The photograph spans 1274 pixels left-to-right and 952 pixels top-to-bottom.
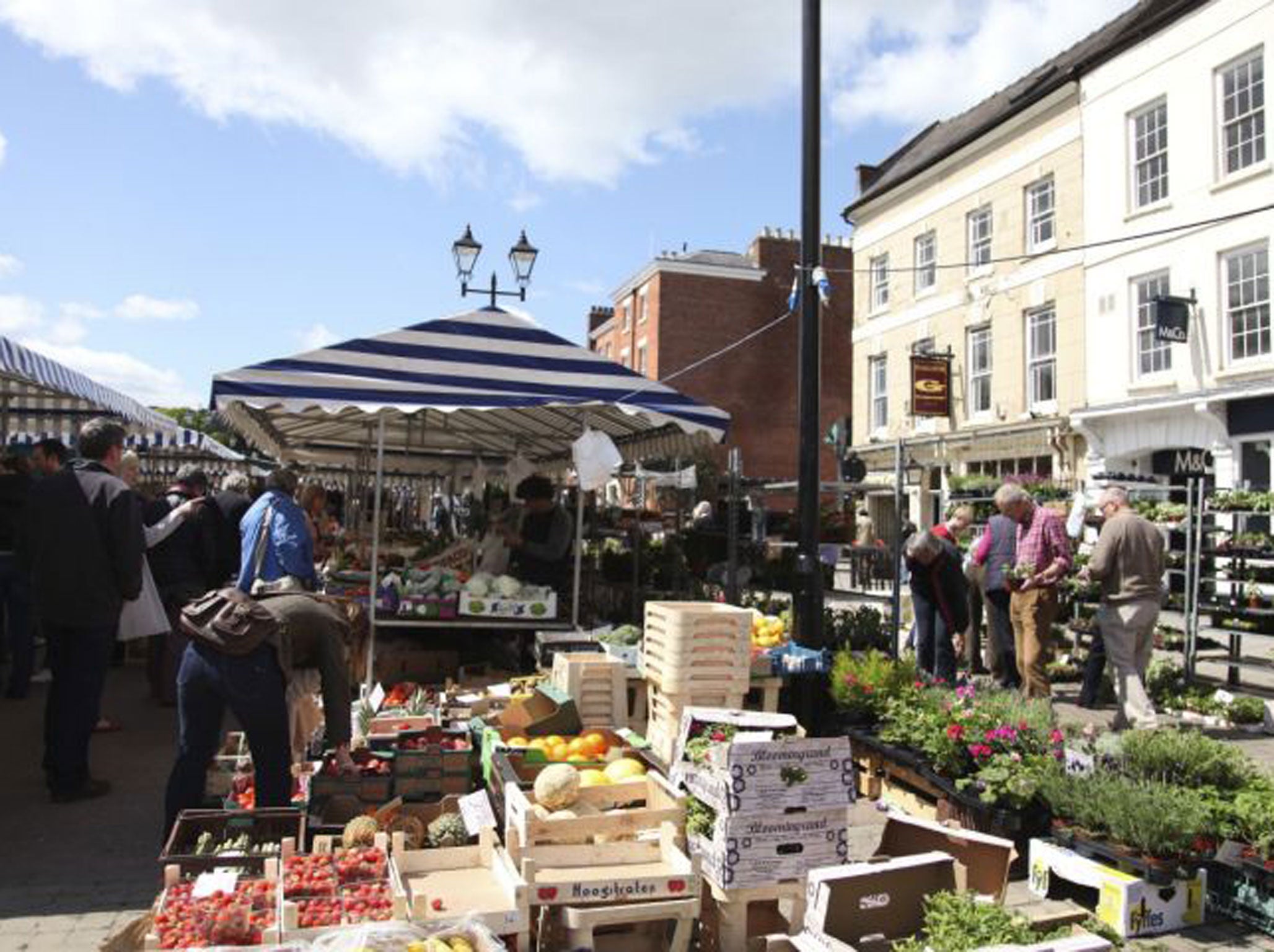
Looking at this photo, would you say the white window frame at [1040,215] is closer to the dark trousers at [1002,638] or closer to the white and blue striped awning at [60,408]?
the dark trousers at [1002,638]

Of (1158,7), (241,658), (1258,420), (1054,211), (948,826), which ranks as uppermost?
(1158,7)

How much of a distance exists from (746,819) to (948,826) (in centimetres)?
136

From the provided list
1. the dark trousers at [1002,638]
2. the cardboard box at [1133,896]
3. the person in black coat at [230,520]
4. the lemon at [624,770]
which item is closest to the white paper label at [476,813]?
the lemon at [624,770]

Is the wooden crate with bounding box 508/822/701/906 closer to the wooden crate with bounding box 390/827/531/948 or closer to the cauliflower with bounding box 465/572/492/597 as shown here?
the wooden crate with bounding box 390/827/531/948

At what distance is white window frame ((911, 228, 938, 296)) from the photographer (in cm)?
2411

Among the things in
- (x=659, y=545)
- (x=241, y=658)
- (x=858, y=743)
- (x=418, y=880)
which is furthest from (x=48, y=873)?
(x=659, y=545)

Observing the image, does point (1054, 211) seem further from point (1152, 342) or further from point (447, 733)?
point (447, 733)

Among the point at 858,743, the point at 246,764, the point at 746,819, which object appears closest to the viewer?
the point at 746,819

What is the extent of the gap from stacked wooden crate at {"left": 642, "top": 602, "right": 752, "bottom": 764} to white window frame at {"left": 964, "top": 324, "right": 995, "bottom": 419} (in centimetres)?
1835

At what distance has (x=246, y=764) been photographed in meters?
4.89

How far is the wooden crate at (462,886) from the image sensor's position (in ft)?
10.6

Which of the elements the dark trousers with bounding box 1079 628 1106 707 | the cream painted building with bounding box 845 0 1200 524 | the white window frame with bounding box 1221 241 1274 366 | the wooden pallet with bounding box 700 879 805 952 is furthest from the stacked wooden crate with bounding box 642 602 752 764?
the cream painted building with bounding box 845 0 1200 524

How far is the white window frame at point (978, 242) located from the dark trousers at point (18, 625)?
64.7ft

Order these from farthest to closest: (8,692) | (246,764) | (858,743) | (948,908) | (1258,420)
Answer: (1258,420), (8,692), (858,743), (246,764), (948,908)
